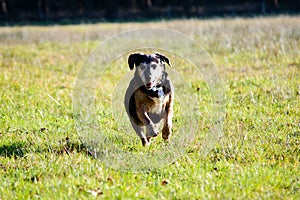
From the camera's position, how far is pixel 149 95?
16.0 feet

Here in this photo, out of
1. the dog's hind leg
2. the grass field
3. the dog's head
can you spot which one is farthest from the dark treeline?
the dog's head

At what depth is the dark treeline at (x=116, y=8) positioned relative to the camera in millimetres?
37688

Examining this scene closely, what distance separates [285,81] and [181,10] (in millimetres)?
31641

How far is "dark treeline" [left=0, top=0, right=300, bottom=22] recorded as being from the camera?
37688mm

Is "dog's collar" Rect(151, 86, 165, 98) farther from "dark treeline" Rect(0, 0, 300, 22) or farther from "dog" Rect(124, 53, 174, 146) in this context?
"dark treeline" Rect(0, 0, 300, 22)

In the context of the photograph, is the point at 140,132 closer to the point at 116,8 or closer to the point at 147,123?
the point at 147,123

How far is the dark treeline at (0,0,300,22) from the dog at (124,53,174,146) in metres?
32.2

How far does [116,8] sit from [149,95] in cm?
3487

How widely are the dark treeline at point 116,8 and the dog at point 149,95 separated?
32203 mm

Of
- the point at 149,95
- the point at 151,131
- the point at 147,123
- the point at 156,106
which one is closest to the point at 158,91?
the point at 149,95

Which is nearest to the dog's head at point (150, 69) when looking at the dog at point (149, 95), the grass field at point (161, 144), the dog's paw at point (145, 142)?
the dog at point (149, 95)

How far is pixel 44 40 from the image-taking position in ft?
60.0

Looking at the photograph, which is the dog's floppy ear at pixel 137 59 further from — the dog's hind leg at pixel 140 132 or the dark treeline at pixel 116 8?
the dark treeline at pixel 116 8

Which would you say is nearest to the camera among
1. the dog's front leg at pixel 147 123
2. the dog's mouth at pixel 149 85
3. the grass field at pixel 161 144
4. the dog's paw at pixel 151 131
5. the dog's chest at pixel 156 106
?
the grass field at pixel 161 144
